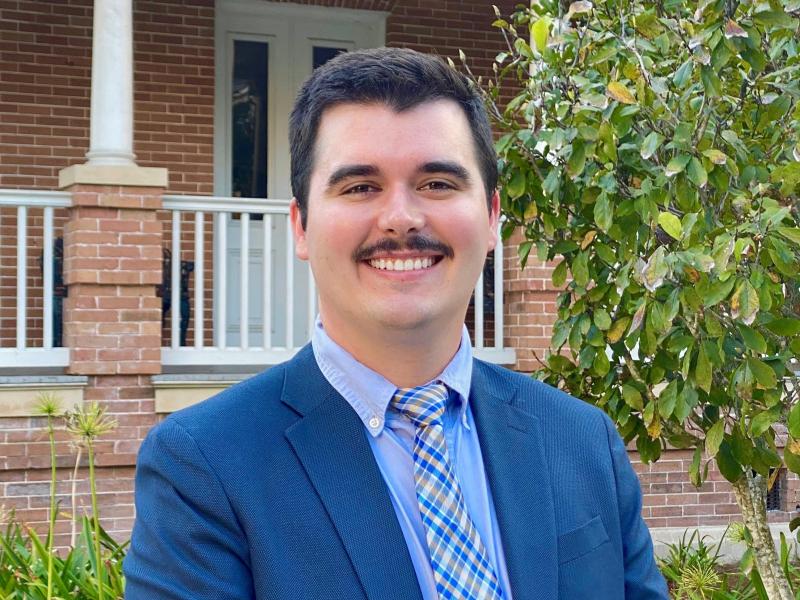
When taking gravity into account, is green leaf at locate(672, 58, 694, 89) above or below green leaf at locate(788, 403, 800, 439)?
above

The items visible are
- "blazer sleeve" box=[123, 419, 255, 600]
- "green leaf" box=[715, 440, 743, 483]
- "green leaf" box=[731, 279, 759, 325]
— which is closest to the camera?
"blazer sleeve" box=[123, 419, 255, 600]

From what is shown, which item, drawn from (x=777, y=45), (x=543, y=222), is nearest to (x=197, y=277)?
(x=543, y=222)

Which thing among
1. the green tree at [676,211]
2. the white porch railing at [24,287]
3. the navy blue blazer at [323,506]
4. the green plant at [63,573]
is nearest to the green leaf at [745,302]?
the green tree at [676,211]

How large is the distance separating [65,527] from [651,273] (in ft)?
17.9

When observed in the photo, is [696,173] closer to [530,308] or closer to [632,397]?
[632,397]

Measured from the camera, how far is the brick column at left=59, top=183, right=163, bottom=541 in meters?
7.44

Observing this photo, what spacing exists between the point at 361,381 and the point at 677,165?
181cm

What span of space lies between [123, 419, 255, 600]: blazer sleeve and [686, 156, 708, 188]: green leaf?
2.07 m

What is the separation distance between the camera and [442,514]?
6.08ft

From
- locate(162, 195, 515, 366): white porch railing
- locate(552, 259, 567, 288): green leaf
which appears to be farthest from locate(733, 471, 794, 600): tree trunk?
locate(162, 195, 515, 366): white porch railing

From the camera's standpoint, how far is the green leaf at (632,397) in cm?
403

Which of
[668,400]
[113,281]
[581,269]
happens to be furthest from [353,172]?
[113,281]

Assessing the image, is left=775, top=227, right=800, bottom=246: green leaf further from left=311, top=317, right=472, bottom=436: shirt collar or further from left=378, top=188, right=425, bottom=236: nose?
left=378, top=188, right=425, bottom=236: nose

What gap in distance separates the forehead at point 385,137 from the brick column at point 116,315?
19.2 feet
